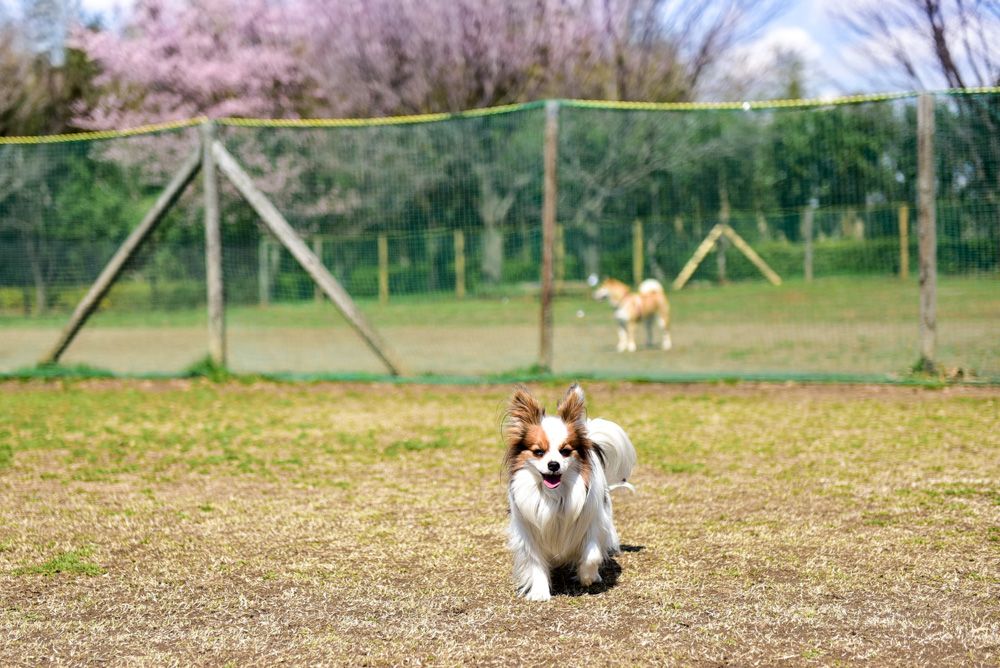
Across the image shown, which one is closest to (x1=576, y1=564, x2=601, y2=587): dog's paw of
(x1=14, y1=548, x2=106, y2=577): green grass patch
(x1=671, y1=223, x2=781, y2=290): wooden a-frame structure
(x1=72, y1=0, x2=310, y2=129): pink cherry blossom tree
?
(x1=14, y1=548, x2=106, y2=577): green grass patch

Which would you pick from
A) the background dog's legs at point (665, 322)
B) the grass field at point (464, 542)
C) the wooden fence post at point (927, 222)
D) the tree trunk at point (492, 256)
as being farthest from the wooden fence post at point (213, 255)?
the wooden fence post at point (927, 222)

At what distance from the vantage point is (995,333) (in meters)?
8.67

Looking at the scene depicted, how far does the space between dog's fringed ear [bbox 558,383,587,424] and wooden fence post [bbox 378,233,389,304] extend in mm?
6877

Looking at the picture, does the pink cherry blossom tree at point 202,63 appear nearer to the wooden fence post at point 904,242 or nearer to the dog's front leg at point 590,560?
the wooden fence post at point 904,242

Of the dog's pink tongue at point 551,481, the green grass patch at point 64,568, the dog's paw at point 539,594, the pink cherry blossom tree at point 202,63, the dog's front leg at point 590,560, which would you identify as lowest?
the dog's paw at point 539,594

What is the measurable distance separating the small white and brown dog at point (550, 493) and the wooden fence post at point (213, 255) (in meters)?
6.54

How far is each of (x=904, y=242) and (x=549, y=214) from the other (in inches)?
126

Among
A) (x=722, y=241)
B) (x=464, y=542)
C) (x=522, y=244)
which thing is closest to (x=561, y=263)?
(x=522, y=244)

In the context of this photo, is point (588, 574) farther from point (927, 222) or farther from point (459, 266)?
point (459, 266)

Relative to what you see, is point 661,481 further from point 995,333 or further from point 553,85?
point 553,85

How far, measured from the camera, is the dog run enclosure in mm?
8820

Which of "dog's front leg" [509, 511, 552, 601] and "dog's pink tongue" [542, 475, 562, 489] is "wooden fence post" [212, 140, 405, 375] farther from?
"dog's pink tongue" [542, 475, 562, 489]

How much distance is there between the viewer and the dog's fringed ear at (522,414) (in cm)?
362

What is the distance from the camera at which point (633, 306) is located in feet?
37.7
